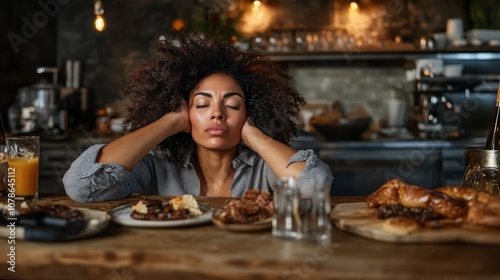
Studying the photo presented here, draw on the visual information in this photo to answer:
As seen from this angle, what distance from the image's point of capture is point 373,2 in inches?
209

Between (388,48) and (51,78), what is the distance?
3.01 meters

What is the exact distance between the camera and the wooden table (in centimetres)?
117

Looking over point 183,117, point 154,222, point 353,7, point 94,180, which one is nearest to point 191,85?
point 183,117

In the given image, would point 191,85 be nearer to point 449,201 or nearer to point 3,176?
point 3,176

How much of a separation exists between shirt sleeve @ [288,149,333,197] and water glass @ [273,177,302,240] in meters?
0.50

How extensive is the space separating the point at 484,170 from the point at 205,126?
93 centimetres

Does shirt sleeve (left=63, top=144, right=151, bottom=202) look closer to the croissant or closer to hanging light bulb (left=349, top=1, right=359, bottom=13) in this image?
the croissant

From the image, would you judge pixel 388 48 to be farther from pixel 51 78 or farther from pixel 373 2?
pixel 51 78

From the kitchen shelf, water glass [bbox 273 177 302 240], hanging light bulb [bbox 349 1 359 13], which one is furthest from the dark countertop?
water glass [bbox 273 177 302 240]

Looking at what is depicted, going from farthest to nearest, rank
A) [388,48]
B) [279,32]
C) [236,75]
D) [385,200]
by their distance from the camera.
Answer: [279,32]
[388,48]
[236,75]
[385,200]

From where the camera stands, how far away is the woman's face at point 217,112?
213 cm

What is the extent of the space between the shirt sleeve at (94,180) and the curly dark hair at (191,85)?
1.13ft

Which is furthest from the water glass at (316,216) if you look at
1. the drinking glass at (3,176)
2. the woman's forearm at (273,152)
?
the drinking glass at (3,176)

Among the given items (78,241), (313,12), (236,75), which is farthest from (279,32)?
(78,241)
